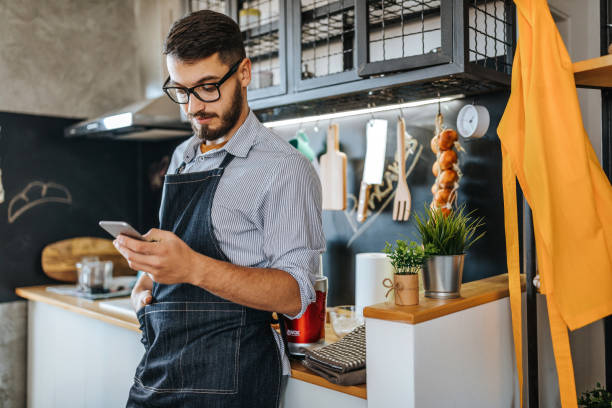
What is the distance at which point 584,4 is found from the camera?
1822 millimetres

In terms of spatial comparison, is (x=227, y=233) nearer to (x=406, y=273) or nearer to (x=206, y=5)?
(x=406, y=273)

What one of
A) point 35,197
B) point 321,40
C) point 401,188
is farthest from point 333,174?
point 35,197

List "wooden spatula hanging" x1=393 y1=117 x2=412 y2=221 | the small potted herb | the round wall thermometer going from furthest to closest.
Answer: "wooden spatula hanging" x1=393 y1=117 x2=412 y2=221 < the round wall thermometer < the small potted herb

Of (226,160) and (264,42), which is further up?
(264,42)

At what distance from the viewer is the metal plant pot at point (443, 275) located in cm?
135

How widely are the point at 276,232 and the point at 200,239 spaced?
20cm

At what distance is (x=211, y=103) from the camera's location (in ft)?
4.13

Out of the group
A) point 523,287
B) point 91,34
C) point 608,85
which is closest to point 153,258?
point 523,287

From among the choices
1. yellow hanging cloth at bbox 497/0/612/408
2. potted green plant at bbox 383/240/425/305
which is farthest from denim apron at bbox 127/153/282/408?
yellow hanging cloth at bbox 497/0/612/408

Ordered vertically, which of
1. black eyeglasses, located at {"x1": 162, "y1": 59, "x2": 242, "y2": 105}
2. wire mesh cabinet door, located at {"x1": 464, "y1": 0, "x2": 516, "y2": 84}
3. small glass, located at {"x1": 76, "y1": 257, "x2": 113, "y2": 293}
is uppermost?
wire mesh cabinet door, located at {"x1": 464, "y1": 0, "x2": 516, "y2": 84}

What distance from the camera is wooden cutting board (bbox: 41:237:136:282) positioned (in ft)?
9.11

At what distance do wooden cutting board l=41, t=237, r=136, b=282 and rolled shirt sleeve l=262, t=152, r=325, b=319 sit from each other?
1.99 meters

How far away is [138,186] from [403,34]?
2.06 meters

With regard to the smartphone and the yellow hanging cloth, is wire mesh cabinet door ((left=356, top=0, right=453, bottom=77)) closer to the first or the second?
the yellow hanging cloth
